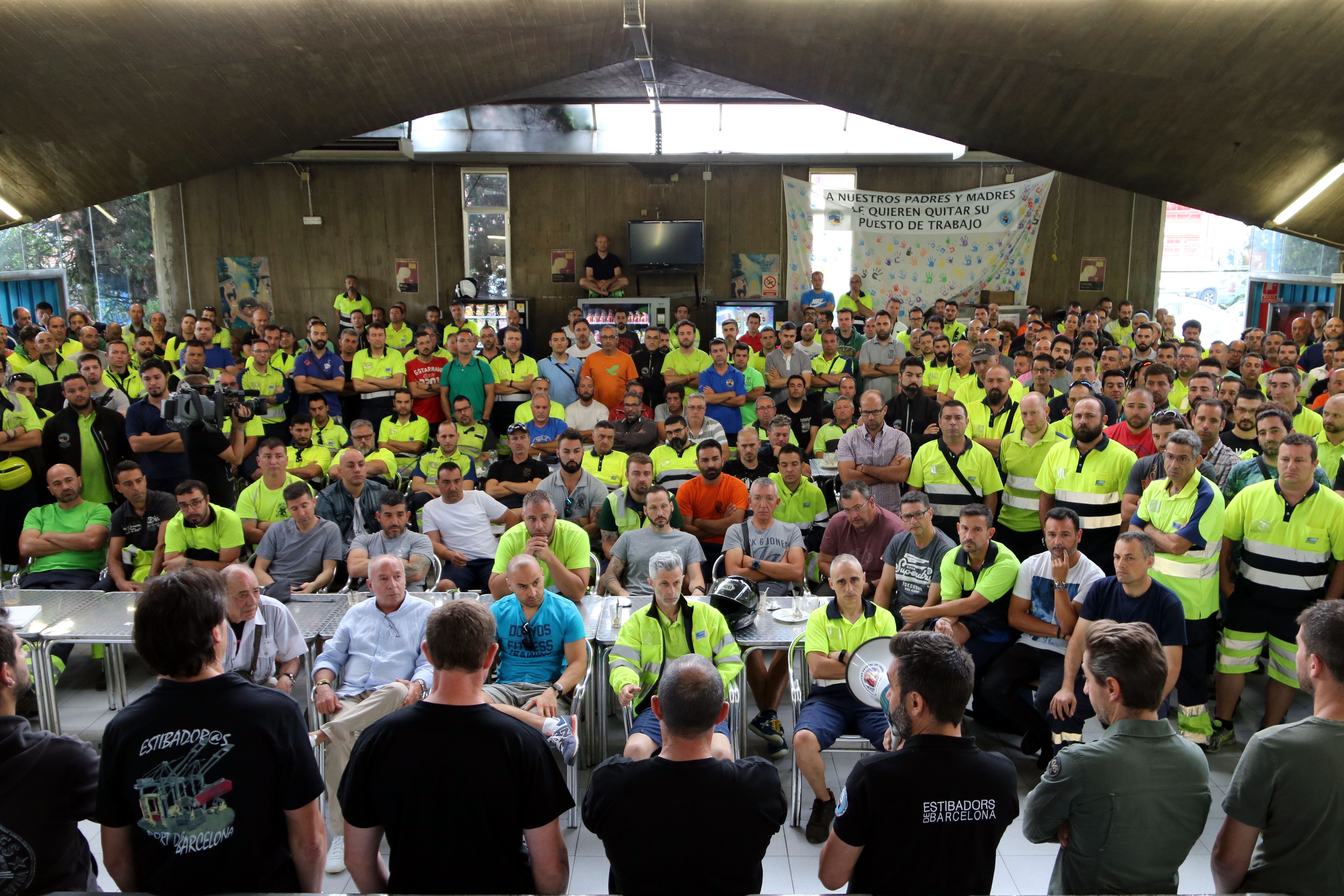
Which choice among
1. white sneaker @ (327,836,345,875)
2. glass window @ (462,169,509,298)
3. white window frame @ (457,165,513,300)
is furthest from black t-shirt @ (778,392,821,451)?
glass window @ (462,169,509,298)

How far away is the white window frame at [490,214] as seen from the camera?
1337cm

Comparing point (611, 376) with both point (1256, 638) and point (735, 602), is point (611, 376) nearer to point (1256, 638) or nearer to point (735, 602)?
point (735, 602)

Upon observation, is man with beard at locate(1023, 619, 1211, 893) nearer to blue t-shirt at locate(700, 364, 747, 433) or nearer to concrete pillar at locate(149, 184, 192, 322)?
blue t-shirt at locate(700, 364, 747, 433)

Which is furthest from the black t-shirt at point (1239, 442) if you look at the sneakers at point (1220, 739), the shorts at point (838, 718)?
the shorts at point (838, 718)

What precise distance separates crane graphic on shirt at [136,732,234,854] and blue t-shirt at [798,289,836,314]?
10906mm

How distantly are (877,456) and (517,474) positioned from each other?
8.76 ft

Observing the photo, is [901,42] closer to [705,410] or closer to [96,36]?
[96,36]

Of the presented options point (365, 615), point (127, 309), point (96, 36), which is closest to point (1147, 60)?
point (96, 36)

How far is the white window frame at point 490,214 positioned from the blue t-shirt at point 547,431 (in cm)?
603

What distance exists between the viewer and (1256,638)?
4.71 metres

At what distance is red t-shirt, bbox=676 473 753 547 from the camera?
6348 mm

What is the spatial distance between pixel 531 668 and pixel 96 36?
3.00 m

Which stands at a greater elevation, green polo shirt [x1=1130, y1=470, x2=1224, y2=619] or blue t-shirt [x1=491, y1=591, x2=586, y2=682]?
green polo shirt [x1=1130, y1=470, x2=1224, y2=619]

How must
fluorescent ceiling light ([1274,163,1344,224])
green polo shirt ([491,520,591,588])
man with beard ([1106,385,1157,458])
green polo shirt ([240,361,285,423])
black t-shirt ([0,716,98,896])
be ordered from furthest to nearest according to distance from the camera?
green polo shirt ([240,361,285,423]) → man with beard ([1106,385,1157,458]) → green polo shirt ([491,520,591,588]) → fluorescent ceiling light ([1274,163,1344,224]) → black t-shirt ([0,716,98,896])
